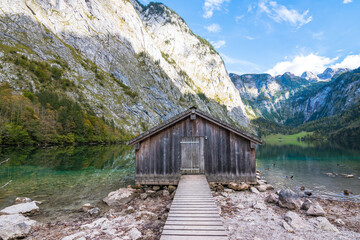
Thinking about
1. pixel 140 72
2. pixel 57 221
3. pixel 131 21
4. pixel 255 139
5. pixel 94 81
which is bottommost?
pixel 57 221

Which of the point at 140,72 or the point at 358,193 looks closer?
the point at 358,193

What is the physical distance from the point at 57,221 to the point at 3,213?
3495mm

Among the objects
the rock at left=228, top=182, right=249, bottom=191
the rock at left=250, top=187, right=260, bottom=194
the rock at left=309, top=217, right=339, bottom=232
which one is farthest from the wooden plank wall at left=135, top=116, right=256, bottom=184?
the rock at left=309, top=217, right=339, bottom=232

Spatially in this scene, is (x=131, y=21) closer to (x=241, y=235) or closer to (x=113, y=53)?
(x=113, y=53)

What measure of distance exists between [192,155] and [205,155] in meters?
1.03

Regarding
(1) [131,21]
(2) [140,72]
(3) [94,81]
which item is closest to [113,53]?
(2) [140,72]

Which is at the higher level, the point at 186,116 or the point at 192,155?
the point at 186,116

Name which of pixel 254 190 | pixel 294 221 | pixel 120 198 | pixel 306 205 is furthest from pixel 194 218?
pixel 254 190

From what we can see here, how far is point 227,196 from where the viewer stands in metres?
12.8

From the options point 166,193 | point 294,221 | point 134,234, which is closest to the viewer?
point 134,234

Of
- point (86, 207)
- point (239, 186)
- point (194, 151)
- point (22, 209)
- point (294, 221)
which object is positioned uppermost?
point (194, 151)

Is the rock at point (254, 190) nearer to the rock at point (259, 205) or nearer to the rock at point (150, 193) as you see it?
the rock at point (259, 205)

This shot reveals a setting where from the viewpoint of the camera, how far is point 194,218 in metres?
7.61

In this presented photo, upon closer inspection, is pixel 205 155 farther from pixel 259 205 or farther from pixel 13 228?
pixel 13 228
